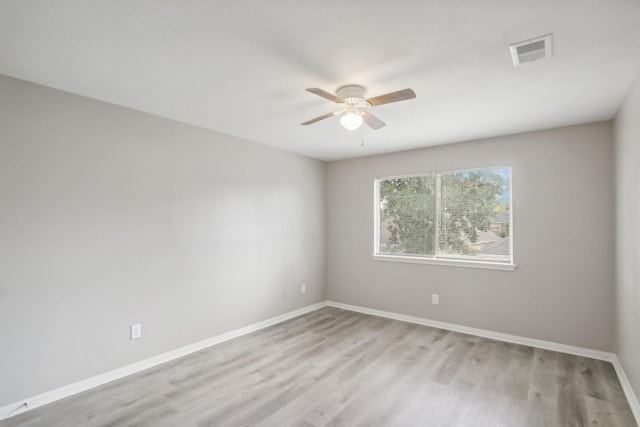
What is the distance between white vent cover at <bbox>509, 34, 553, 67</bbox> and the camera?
1872 millimetres

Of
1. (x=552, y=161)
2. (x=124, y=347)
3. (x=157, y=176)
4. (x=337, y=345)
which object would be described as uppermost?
(x=552, y=161)

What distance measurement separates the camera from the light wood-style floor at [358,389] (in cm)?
231

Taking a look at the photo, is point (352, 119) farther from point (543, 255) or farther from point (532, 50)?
point (543, 255)

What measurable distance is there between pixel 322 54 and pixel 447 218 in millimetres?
3058

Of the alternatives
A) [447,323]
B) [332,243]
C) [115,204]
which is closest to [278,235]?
[332,243]

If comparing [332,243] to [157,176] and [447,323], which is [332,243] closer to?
[447,323]

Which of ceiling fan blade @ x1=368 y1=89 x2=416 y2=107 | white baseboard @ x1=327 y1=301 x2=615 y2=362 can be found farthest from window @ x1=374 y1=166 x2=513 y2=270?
ceiling fan blade @ x1=368 y1=89 x2=416 y2=107

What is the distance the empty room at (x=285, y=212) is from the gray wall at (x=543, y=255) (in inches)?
0.8

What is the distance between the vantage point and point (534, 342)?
3.64 metres

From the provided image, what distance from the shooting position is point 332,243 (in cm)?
542

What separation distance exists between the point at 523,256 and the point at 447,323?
1.26 metres

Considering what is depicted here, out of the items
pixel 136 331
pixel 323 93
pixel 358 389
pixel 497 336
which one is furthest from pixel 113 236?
pixel 497 336

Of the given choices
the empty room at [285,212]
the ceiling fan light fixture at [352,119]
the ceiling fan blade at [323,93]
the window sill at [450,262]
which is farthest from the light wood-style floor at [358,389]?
the ceiling fan blade at [323,93]

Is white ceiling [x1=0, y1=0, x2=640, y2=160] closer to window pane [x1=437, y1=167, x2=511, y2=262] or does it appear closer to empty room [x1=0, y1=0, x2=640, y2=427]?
empty room [x1=0, y1=0, x2=640, y2=427]
